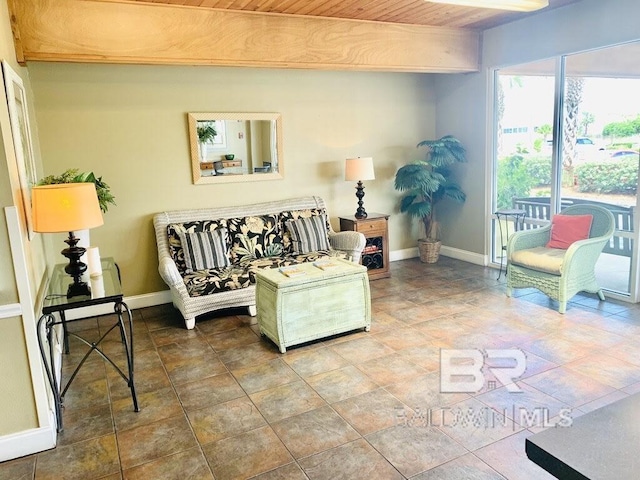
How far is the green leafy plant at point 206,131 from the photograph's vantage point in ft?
15.8

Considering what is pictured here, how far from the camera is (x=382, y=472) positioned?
2188mm

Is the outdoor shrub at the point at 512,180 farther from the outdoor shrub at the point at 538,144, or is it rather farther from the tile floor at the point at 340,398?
the tile floor at the point at 340,398

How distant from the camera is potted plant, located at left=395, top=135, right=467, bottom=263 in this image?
18.3 ft

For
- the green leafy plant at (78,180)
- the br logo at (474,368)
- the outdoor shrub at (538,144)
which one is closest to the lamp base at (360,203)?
the outdoor shrub at (538,144)

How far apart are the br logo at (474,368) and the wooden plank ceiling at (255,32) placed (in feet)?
9.70

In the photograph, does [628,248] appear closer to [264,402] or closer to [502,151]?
[502,151]

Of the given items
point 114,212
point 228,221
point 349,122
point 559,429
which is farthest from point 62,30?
point 559,429

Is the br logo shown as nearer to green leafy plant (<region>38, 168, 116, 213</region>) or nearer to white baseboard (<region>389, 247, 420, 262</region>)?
white baseboard (<region>389, 247, 420, 262</region>)

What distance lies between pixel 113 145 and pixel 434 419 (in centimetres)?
372

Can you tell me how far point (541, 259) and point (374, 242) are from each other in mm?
1810

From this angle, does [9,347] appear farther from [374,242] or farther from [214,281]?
[374,242]

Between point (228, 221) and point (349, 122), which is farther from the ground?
point (349, 122)

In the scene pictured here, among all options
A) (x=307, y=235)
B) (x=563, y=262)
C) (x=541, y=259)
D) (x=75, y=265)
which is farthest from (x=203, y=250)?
(x=563, y=262)

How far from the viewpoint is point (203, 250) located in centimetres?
450
